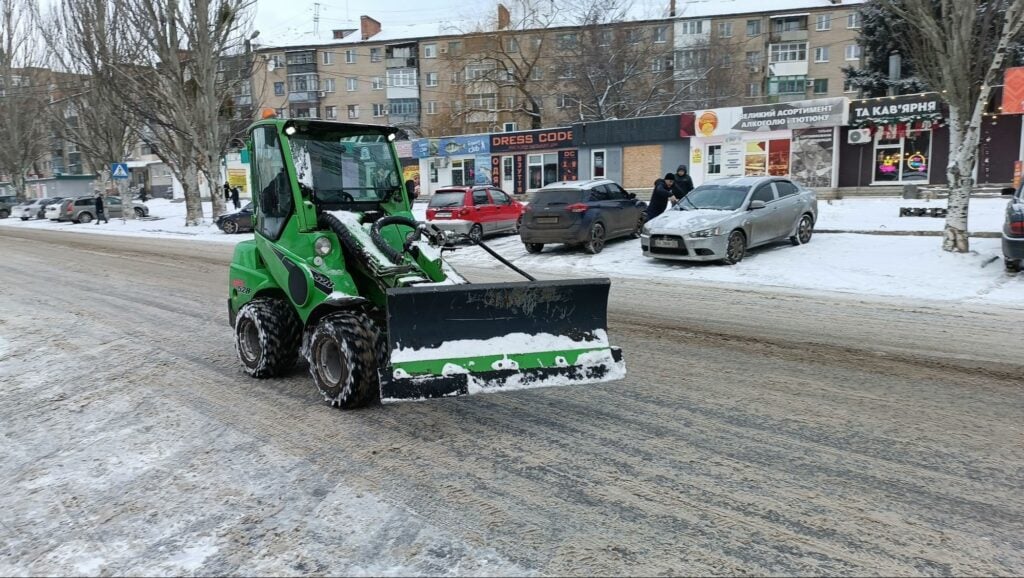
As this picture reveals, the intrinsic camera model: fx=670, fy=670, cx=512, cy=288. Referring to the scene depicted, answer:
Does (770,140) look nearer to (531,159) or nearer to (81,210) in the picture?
(531,159)

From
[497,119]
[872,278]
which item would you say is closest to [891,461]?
[872,278]

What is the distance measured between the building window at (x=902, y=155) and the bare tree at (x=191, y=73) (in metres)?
26.8

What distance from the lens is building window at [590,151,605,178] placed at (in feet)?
111

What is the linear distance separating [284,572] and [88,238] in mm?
27177

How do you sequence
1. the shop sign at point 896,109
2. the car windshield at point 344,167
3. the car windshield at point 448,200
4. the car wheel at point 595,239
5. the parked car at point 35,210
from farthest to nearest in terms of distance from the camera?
the parked car at point 35,210, the shop sign at point 896,109, the car windshield at point 448,200, the car wheel at point 595,239, the car windshield at point 344,167

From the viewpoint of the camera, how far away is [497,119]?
53625 mm

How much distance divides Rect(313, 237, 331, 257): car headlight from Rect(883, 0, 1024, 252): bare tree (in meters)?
11.7

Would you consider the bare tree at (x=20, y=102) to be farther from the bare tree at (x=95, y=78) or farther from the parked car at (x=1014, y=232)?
the parked car at (x=1014, y=232)

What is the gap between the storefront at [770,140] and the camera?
28156 mm

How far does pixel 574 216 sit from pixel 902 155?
1916cm

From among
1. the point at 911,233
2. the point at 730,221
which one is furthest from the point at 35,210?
the point at 911,233

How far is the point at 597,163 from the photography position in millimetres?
33906

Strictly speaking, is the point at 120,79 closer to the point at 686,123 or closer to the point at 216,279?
the point at 216,279

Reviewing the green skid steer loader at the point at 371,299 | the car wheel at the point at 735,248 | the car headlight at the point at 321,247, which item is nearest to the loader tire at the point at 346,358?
the green skid steer loader at the point at 371,299
